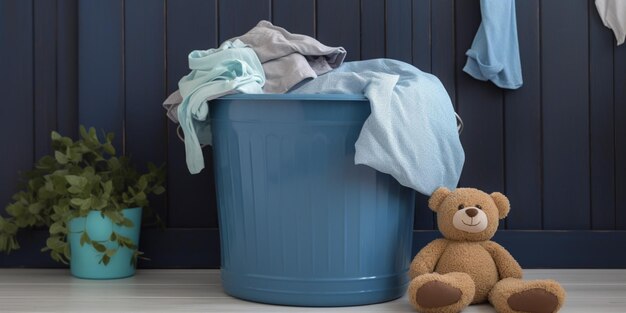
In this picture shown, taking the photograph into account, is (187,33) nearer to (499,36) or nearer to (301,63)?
(301,63)

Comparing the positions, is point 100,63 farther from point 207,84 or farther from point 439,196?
point 439,196

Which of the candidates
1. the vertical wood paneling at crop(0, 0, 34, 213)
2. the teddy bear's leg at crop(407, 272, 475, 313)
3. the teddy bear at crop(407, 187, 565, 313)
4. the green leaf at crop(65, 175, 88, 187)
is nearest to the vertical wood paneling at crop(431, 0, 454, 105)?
the teddy bear at crop(407, 187, 565, 313)

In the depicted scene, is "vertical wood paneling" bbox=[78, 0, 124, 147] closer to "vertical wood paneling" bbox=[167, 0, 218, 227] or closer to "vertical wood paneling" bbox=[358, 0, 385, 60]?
"vertical wood paneling" bbox=[167, 0, 218, 227]

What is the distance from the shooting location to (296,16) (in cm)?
234

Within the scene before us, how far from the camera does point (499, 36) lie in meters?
2.25

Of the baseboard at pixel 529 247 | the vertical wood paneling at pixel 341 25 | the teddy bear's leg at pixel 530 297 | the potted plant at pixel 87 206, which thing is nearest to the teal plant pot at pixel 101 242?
the potted plant at pixel 87 206

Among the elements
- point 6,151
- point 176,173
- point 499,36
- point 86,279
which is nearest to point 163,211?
point 176,173

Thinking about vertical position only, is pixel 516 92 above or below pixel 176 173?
above

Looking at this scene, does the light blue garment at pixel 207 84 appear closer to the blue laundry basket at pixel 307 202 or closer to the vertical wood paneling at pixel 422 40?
the blue laundry basket at pixel 307 202

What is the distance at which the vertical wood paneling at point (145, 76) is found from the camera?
234 cm

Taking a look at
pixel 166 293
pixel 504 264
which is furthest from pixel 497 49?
pixel 166 293

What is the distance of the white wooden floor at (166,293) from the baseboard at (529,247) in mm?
45

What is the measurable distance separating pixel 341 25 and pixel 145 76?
55 cm

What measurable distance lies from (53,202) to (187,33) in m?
0.57
